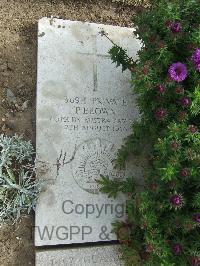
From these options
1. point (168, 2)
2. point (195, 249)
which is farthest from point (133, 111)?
point (195, 249)

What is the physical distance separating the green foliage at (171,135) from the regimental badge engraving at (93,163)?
0.35 meters

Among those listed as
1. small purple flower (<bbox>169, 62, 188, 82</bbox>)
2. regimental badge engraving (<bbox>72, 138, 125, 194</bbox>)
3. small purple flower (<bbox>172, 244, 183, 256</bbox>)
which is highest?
small purple flower (<bbox>169, 62, 188, 82</bbox>)

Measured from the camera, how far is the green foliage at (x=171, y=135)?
2.45m

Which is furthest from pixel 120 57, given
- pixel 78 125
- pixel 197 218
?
pixel 197 218

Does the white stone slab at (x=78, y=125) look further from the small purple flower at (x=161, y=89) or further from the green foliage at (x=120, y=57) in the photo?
the small purple flower at (x=161, y=89)

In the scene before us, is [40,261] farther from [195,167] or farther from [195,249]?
[195,167]

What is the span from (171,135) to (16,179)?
1.15 m

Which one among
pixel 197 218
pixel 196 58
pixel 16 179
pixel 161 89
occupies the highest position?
pixel 196 58

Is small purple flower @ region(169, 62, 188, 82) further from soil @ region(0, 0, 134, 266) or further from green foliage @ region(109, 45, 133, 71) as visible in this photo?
soil @ region(0, 0, 134, 266)

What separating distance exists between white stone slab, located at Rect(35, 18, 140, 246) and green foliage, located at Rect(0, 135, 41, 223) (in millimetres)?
76

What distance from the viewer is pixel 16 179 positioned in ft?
9.84

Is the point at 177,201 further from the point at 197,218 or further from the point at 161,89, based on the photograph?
the point at 161,89

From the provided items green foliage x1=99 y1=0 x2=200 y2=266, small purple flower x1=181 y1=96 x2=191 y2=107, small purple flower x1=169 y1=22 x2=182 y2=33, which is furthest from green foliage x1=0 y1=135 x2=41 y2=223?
small purple flower x1=169 y1=22 x2=182 y2=33

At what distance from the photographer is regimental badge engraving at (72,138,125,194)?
301cm
